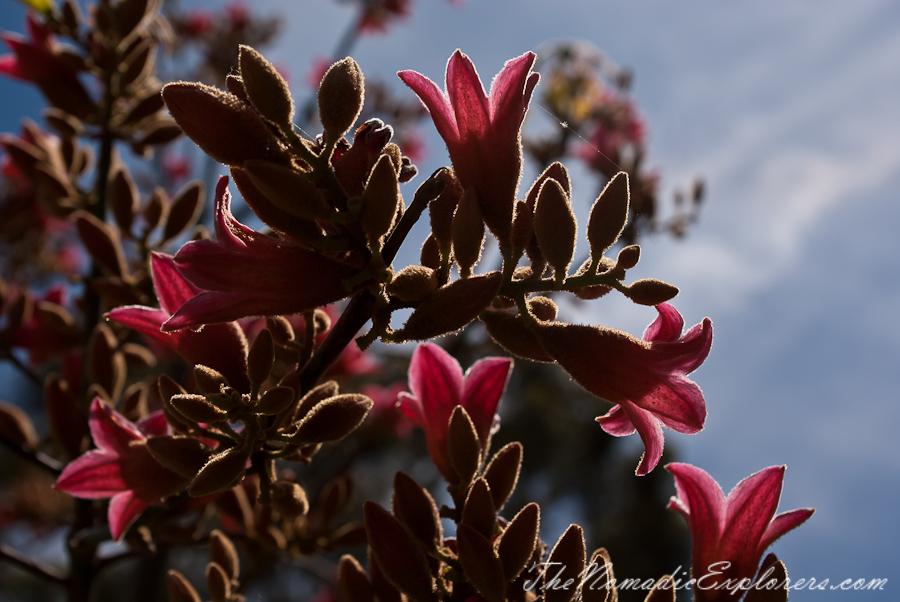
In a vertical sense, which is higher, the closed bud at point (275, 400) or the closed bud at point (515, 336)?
the closed bud at point (515, 336)

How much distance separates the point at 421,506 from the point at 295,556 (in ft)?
2.76

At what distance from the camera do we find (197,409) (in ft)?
2.92

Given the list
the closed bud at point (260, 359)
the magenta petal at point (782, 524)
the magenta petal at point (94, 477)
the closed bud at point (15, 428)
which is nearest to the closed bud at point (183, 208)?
the closed bud at point (15, 428)

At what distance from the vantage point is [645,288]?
35.5 inches

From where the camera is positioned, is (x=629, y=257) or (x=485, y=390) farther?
(x=485, y=390)

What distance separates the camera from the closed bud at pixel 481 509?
104 centimetres

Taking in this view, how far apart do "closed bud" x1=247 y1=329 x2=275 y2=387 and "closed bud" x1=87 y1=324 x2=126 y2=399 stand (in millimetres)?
931

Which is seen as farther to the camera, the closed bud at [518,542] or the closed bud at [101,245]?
the closed bud at [101,245]

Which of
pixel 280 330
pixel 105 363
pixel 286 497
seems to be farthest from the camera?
pixel 105 363

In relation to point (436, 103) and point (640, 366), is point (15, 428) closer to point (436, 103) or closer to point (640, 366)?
point (436, 103)

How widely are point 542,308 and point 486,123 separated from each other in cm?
29

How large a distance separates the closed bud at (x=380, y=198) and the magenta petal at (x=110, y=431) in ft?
2.11

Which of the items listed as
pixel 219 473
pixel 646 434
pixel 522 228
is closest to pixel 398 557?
pixel 219 473

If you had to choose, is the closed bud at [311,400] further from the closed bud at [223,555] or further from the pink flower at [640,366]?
the closed bud at [223,555]
